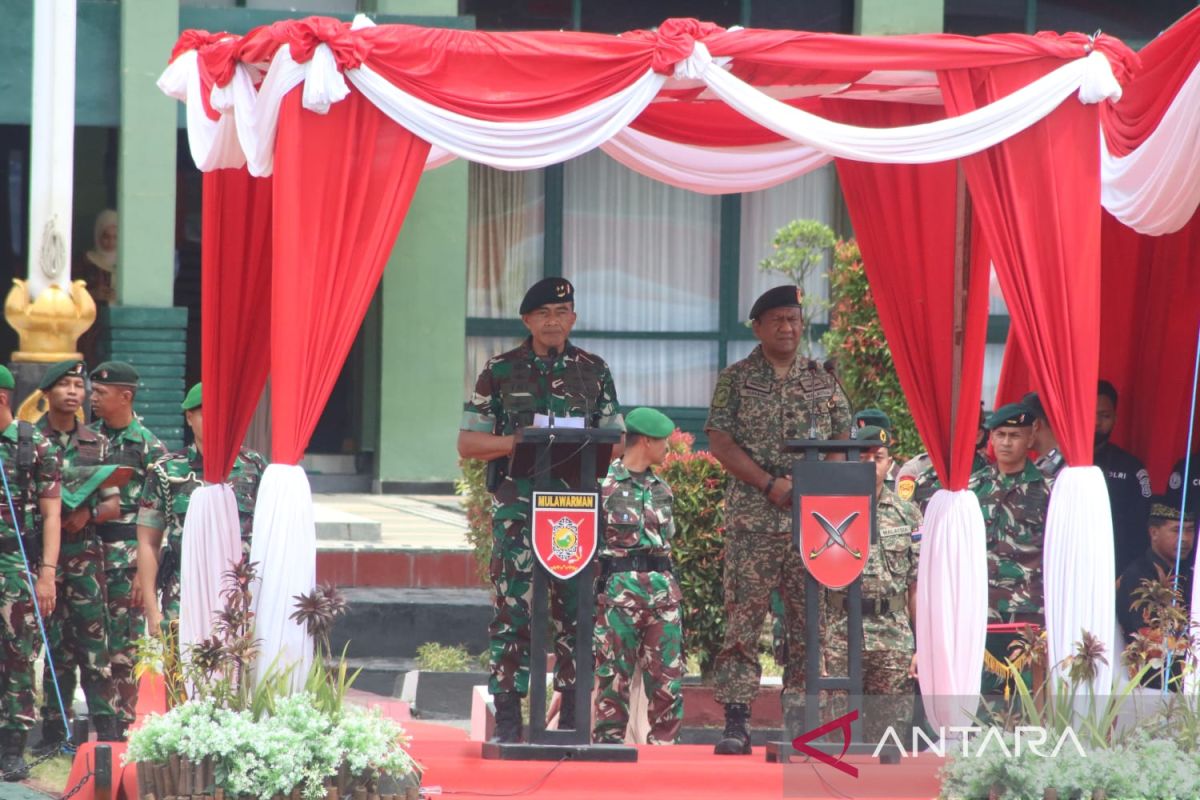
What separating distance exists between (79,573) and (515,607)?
218 cm

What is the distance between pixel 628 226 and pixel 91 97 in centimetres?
487

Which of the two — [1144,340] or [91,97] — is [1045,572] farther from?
[91,97]

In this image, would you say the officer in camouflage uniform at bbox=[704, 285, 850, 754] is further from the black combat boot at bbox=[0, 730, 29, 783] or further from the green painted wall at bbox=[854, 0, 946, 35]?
the green painted wall at bbox=[854, 0, 946, 35]

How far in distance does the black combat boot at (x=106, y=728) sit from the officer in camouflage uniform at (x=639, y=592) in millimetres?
2181

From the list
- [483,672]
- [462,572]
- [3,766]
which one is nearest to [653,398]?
[462,572]

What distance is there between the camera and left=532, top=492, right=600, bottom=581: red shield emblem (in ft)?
21.2

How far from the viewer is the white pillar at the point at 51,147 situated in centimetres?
1105

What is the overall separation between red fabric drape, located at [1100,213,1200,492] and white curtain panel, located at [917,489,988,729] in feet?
5.05

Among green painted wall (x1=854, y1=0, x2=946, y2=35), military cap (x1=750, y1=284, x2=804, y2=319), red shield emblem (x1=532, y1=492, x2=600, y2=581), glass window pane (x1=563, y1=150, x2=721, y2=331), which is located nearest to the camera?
red shield emblem (x1=532, y1=492, x2=600, y2=581)

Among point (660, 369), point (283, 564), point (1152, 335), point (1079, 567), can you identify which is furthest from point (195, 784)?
point (660, 369)

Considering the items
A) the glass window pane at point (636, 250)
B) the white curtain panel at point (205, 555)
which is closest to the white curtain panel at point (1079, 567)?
the white curtain panel at point (205, 555)

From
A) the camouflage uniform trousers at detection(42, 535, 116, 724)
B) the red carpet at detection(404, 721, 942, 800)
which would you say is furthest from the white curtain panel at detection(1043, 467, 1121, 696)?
the camouflage uniform trousers at detection(42, 535, 116, 724)

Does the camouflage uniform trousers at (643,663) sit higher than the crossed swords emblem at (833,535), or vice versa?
the crossed swords emblem at (833,535)

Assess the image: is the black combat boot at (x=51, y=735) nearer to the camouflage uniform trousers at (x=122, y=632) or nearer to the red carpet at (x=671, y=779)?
the camouflage uniform trousers at (x=122, y=632)
